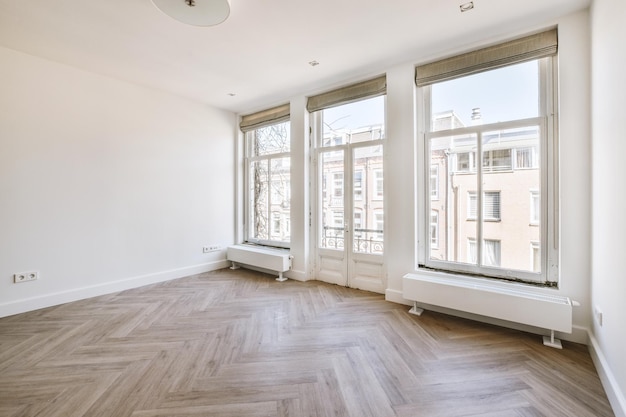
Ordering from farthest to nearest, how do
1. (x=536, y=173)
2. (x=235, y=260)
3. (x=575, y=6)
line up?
(x=235, y=260) → (x=536, y=173) → (x=575, y=6)

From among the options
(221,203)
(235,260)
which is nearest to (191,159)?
(221,203)

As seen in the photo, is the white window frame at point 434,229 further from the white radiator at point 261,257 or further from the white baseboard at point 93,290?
the white baseboard at point 93,290

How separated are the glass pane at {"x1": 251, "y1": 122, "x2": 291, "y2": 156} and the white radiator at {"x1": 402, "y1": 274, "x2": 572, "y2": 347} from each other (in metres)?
3.10

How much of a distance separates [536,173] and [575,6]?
4.87ft

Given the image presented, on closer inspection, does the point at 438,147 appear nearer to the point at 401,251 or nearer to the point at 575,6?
the point at 401,251

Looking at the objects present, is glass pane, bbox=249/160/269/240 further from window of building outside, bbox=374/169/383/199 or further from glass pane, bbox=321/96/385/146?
window of building outside, bbox=374/169/383/199

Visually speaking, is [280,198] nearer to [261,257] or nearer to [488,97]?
[261,257]

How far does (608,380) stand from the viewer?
1836 mm

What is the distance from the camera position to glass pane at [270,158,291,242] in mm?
4887

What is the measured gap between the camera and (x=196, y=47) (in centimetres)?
306

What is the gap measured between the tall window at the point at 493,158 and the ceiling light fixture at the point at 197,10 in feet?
7.67

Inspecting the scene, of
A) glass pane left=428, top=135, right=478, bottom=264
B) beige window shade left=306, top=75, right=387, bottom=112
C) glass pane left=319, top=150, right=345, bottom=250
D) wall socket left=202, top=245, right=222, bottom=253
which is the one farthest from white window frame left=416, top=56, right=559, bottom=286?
wall socket left=202, top=245, right=222, bottom=253

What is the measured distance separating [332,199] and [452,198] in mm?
1732

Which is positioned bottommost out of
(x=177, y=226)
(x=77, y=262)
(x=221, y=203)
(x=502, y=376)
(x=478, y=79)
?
(x=502, y=376)
